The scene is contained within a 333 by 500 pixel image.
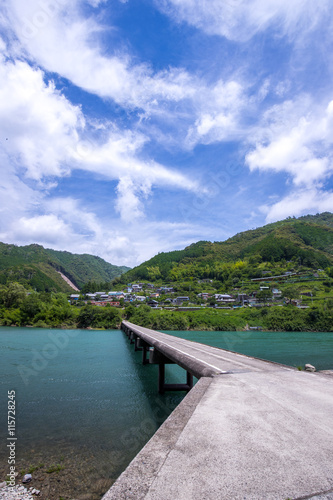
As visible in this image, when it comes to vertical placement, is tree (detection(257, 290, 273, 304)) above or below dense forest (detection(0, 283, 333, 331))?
above

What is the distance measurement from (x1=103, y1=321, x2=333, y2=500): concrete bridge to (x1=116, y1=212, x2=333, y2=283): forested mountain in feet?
410

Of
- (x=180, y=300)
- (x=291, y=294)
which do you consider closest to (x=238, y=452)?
(x=291, y=294)

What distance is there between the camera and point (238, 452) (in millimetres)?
2832

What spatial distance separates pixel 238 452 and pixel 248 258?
147 m

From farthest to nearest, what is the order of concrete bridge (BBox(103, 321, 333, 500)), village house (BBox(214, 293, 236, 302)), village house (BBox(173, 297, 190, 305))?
1. village house (BBox(173, 297, 190, 305))
2. village house (BBox(214, 293, 236, 302))
3. concrete bridge (BBox(103, 321, 333, 500))

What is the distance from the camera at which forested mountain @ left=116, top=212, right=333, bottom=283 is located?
124750 millimetres

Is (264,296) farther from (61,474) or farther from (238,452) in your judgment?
(238,452)

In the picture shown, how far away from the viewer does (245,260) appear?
145250mm

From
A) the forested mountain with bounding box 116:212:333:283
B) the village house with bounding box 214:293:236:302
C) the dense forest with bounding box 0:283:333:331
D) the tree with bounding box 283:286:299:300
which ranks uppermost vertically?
the forested mountain with bounding box 116:212:333:283

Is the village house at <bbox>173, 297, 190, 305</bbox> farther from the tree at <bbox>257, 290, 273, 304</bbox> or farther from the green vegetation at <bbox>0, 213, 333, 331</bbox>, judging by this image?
the tree at <bbox>257, 290, 273, 304</bbox>

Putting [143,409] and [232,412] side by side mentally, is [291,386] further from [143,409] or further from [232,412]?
[143,409]

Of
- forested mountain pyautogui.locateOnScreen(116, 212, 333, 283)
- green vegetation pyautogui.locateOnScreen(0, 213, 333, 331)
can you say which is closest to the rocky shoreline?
green vegetation pyautogui.locateOnScreen(0, 213, 333, 331)

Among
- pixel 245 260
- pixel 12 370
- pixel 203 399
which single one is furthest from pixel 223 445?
pixel 245 260

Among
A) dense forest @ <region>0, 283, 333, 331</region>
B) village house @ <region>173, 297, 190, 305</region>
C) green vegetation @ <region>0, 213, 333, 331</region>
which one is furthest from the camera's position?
village house @ <region>173, 297, 190, 305</region>
